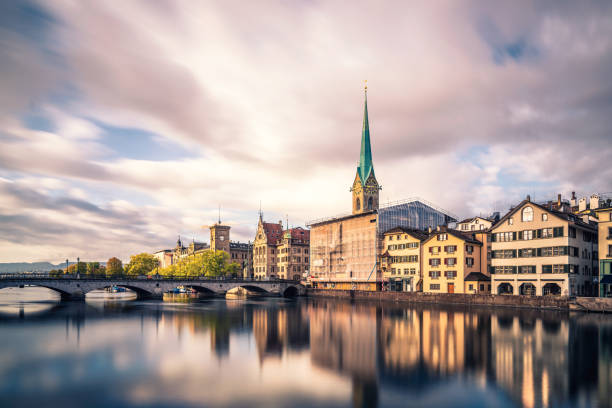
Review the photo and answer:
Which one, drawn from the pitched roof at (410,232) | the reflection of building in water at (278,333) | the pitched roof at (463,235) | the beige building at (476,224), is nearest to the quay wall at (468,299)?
the pitched roof at (463,235)

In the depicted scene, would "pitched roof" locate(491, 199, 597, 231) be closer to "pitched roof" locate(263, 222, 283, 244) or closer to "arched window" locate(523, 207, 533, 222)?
"arched window" locate(523, 207, 533, 222)

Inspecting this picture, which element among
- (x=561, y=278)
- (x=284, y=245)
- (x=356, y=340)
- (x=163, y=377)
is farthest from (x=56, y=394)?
(x=284, y=245)

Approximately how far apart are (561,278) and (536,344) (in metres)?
41.7

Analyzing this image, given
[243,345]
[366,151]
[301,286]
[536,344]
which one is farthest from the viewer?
[366,151]

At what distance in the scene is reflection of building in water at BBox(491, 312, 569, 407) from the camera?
24.6 metres

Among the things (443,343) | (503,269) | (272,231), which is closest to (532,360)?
(443,343)

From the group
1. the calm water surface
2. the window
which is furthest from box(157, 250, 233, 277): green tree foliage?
the calm water surface

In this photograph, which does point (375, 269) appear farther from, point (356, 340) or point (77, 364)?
point (77, 364)

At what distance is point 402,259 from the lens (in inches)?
4186

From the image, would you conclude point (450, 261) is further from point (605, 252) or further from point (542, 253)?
point (605, 252)

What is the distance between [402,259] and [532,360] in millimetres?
74075

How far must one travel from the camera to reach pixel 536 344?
38625 millimetres

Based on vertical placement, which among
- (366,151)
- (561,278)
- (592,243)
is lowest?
(561,278)

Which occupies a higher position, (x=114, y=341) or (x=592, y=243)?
(x=592, y=243)
